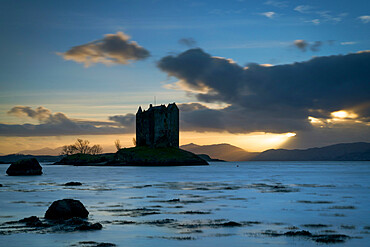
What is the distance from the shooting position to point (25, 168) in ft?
308

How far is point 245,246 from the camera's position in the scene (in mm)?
18000

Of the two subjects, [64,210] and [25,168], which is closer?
[64,210]

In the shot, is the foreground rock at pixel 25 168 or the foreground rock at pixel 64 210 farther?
the foreground rock at pixel 25 168

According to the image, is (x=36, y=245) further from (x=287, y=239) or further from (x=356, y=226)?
→ (x=356, y=226)

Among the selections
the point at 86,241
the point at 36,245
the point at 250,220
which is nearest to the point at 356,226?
the point at 250,220

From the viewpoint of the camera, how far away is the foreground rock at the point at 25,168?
306 ft

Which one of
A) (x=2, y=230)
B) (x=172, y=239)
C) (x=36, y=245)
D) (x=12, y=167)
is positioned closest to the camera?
(x=36, y=245)

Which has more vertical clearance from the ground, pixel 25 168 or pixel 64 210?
pixel 25 168

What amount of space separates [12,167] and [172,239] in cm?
8636

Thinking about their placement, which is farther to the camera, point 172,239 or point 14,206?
point 14,206

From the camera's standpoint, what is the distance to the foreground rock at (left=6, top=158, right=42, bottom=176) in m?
93.3

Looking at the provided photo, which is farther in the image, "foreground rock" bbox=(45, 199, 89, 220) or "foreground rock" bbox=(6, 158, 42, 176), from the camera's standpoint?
"foreground rock" bbox=(6, 158, 42, 176)

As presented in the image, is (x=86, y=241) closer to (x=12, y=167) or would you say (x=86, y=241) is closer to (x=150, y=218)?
(x=150, y=218)

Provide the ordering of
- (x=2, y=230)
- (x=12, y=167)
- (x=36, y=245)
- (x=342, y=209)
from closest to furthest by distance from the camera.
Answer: (x=36, y=245) < (x=2, y=230) < (x=342, y=209) < (x=12, y=167)
